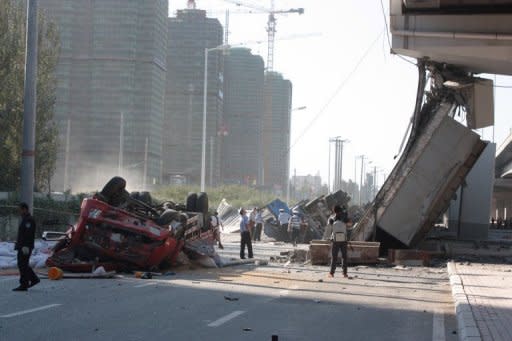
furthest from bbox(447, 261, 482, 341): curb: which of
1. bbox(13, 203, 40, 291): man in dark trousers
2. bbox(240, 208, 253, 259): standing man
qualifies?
bbox(240, 208, 253, 259): standing man

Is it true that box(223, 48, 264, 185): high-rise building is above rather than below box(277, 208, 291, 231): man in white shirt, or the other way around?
above

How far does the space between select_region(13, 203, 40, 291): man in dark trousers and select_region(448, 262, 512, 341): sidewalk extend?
7.28 meters

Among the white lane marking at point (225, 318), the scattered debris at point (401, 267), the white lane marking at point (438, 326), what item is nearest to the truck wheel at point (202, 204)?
the scattered debris at point (401, 267)

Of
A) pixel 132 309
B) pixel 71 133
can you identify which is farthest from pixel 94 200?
pixel 71 133

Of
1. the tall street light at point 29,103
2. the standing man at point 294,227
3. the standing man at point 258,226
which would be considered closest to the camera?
the tall street light at point 29,103

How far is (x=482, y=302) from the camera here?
13344mm

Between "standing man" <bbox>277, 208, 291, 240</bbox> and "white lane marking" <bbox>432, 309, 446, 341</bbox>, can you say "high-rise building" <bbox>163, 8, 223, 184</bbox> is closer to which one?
"standing man" <bbox>277, 208, 291, 240</bbox>

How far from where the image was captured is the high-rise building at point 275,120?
12938 cm

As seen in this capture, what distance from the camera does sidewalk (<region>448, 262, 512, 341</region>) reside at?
9.84m

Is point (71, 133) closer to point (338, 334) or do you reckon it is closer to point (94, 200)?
point (94, 200)

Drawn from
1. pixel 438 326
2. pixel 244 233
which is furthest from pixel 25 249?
pixel 244 233

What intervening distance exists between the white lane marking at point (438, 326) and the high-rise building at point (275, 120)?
378 ft

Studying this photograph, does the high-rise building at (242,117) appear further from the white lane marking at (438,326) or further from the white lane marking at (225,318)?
the white lane marking at (225,318)

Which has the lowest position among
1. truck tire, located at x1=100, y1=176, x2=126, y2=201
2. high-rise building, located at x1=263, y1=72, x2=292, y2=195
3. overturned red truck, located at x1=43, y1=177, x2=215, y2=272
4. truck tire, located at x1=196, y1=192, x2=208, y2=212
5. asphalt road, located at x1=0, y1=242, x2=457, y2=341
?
asphalt road, located at x1=0, y1=242, x2=457, y2=341
